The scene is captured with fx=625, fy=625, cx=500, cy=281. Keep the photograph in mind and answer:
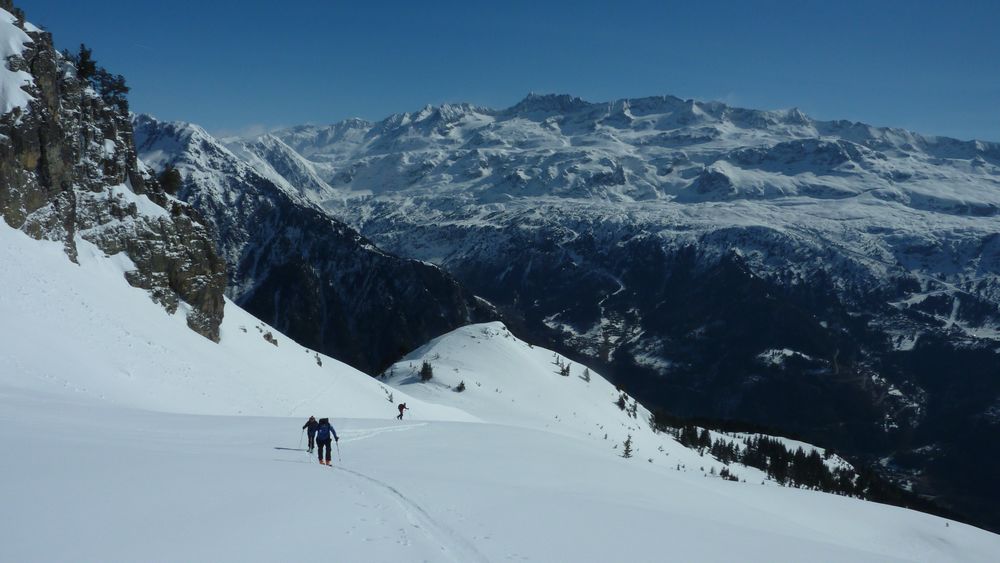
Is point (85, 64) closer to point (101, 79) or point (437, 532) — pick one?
point (101, 79)

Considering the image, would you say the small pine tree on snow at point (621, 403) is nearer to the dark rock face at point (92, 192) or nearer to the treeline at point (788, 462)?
the treeline at point (788, 462)

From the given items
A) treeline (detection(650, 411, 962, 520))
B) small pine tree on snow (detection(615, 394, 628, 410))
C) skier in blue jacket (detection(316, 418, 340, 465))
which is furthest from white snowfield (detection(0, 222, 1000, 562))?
treeline (detection(650, 411, 962, 520))

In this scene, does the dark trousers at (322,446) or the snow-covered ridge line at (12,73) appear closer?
the dark trousers at (322,446)

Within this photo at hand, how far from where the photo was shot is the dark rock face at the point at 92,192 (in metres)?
39.4

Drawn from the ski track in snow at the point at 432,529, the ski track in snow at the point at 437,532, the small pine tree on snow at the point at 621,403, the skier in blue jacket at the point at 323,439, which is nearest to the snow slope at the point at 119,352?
the skier in blue jacket at the point at 323,439

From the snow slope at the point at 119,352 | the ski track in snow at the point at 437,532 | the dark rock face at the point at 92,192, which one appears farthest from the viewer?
the dark rock face at the point at 92,192

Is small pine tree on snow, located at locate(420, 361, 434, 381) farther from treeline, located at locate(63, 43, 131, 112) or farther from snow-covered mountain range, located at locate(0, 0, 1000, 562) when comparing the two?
treeline, located at locate(63, 43, 131, 112)

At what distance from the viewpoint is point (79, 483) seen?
41.5 feet

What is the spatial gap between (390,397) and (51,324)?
29829 mm

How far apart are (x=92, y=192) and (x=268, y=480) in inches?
1520

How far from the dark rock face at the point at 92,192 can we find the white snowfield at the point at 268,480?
1.82m

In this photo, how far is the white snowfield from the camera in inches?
464

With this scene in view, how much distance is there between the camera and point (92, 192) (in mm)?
Answer: 44875

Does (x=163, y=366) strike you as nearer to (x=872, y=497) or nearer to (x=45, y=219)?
(x=45, y=219)
